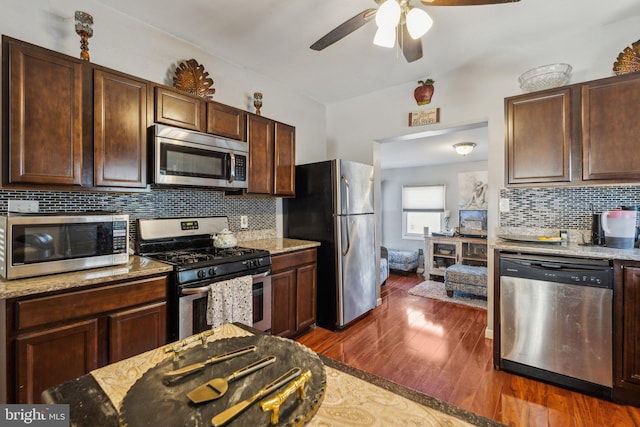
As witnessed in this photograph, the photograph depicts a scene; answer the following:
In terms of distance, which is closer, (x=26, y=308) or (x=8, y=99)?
(x=26, y=308)

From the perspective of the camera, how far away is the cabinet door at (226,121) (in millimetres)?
2426

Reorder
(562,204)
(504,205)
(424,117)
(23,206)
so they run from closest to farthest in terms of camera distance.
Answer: (23,206) → (562,204) → (504,205) → (424,117)

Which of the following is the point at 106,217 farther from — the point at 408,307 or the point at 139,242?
the point at 408,307

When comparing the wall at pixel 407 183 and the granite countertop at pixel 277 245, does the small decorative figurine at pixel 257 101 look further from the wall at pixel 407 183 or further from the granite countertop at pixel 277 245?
the wall at pixel 407 183

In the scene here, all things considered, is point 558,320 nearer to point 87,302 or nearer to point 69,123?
point 87,302

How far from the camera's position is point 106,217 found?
180 centimetres

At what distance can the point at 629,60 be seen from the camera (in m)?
2.14

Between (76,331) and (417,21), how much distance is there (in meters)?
2.41

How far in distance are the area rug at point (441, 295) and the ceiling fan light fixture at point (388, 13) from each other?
11.5 feet

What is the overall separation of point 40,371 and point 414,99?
3.68m

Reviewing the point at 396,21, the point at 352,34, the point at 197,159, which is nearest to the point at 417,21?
the point at 396,21

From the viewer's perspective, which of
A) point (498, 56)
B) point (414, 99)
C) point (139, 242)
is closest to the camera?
point (139, 242)

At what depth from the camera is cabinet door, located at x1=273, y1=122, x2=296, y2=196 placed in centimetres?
296

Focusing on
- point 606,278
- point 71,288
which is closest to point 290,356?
point 71,288
